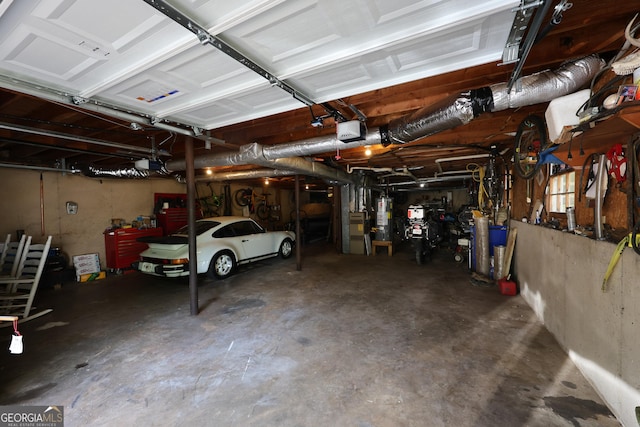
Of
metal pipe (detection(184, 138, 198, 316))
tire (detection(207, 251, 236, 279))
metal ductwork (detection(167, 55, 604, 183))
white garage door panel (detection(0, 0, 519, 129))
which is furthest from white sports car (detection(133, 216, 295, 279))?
white garage door panel (detection(0, 0, 519, 129))

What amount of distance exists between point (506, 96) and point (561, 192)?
5.50 ft

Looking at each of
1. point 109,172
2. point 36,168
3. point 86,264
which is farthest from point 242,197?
point 36,168

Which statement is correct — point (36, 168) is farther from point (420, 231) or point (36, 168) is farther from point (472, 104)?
point (420, 231)

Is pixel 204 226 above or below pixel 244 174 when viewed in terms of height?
below

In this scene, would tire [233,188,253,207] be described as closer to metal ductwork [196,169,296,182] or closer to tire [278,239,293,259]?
metal ductwork [196,169,296,182]

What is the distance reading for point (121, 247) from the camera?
554 centimetres

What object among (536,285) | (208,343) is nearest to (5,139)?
(208,343)

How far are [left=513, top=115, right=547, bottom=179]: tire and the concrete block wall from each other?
0.84 meters

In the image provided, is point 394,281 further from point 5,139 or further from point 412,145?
point 5,139

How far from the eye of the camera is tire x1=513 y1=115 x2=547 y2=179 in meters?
2.71

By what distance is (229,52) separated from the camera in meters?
1.46

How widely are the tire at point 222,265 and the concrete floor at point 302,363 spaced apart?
80cm

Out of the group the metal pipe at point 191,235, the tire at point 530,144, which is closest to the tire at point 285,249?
the metal pipe at point 191,235

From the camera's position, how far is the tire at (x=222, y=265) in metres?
4.81
